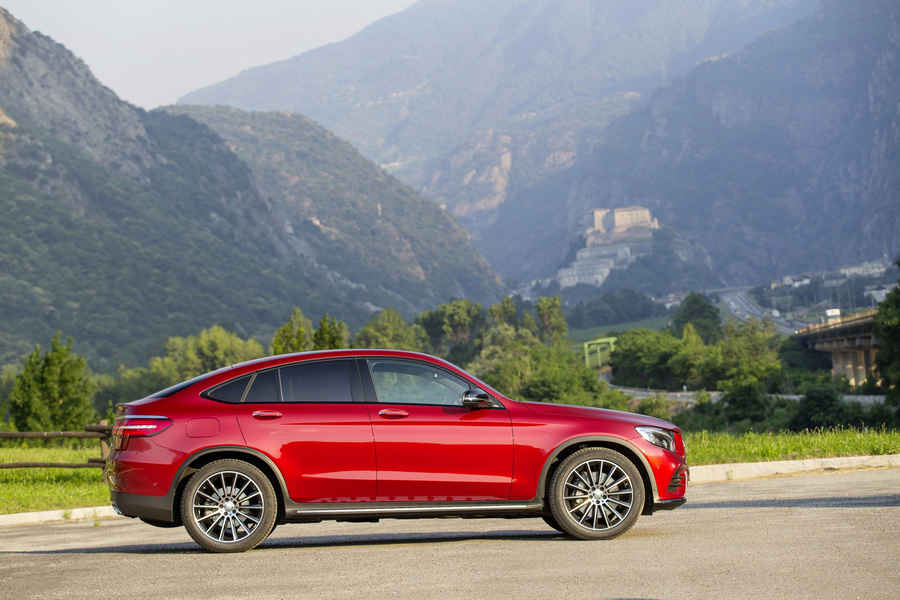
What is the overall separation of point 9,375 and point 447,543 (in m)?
142

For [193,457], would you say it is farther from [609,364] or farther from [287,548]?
[609,364]

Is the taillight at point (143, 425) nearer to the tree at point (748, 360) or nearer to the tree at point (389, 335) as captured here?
the tree at point (748, 360)

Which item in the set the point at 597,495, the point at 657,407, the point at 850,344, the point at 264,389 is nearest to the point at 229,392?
the point at 264,389

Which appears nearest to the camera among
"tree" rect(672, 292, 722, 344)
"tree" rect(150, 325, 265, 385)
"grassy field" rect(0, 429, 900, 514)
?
"grassy field" rect(0, 429, 900, 514)

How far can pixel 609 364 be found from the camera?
519 feet

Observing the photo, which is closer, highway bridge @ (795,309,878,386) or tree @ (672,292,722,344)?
highway bridge @ (795,309,878,386)

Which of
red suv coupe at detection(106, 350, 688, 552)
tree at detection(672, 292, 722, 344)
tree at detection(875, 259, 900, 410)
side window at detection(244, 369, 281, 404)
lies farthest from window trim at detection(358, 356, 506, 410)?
tree at detection(672, 292, 722, 344)

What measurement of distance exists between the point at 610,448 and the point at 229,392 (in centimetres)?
342

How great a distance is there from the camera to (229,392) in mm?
9812

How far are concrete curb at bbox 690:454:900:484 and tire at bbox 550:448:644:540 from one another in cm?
646

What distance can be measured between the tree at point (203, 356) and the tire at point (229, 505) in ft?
460

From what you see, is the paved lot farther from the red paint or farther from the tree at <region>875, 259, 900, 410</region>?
the tree at <region>875, 259, 900, 410</region>

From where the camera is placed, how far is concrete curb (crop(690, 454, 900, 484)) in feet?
52.7

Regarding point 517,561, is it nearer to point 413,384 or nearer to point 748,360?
point 413,384
